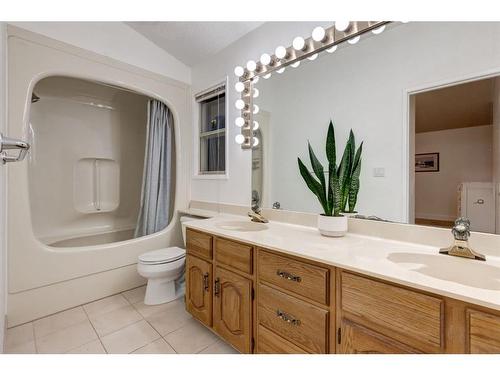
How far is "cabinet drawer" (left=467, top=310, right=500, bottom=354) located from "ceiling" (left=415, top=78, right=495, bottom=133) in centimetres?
87

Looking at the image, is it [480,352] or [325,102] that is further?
[325,102]

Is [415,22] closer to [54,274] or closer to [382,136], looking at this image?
[382,136]

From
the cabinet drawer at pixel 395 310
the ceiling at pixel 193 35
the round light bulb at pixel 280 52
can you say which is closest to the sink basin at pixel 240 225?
the cabinet drawer at pixel 395 310

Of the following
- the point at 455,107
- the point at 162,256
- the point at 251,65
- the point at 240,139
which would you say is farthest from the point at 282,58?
the point at 162,256

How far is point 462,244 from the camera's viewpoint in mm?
956

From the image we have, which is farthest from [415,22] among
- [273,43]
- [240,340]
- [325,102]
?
[240,340]

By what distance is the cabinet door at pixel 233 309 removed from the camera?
4.04 ft

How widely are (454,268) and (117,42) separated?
2.90 metres

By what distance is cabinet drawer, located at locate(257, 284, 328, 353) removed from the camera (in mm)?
951

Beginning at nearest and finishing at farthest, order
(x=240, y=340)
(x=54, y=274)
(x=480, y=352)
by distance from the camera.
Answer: (x=480, y=352), (x=240, y=340), (x=54, y=274)

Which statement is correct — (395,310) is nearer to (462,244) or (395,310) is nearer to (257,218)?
(462,244)

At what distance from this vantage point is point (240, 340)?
1.26 m

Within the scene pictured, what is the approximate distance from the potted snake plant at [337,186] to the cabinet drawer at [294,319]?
0.45 meters

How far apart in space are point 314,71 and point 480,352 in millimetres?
1580
